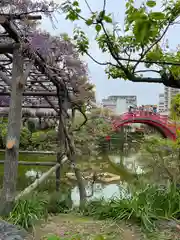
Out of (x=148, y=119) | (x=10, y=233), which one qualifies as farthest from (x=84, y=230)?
(x=148, y=119)

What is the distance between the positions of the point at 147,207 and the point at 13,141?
1.44m

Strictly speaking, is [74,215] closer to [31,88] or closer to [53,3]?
[53,3]

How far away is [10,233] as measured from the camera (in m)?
2.16

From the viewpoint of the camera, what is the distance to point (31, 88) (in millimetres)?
5645

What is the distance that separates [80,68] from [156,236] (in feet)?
8.74

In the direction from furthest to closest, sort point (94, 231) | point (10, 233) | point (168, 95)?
point (168, 95), point (94, 231), point (10, 233)

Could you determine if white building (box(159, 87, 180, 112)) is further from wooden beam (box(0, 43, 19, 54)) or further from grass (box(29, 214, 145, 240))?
wooden beam (box(0, 43, 19, 54))

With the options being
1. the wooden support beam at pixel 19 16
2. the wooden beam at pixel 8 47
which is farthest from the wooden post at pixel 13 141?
the wooden support beam at pixel 19 16

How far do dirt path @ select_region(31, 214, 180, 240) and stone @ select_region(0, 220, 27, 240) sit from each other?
20 centimetres

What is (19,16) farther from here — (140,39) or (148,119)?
(148,119)

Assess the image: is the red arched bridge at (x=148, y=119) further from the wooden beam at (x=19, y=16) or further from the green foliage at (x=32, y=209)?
the wooden beam at (x=19, y=16)

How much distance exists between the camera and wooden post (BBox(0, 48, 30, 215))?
293cm

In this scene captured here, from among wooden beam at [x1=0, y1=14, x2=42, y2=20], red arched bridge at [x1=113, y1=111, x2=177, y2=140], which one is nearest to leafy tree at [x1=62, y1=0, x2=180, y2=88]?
wooden beam at [x1=0, y1=14, x2=42, y2=20]

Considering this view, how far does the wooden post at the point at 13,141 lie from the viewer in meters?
2.93
